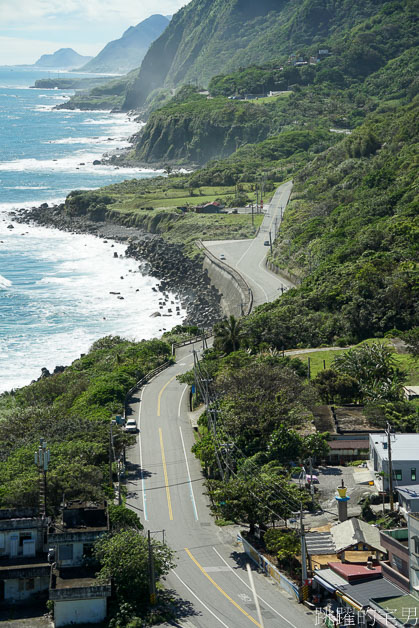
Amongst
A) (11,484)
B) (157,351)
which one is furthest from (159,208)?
(11,484)

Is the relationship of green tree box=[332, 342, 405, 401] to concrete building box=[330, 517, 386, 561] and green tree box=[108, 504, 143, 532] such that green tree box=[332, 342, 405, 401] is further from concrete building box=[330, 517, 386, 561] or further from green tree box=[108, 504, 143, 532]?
green tree box=[108, 504, 143, 532]

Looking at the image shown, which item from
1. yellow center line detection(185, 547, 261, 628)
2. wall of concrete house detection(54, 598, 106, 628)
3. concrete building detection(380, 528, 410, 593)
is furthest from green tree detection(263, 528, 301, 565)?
wall of concrete house detection(54, 598, 106, 628)

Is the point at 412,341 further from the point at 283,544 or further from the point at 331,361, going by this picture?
the point at 283,544

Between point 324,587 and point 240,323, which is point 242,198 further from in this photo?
point 324,587

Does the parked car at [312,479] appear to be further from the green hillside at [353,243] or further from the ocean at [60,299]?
the ocean at [60,299]

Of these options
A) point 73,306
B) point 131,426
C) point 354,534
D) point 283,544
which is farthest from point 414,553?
point 73,306
